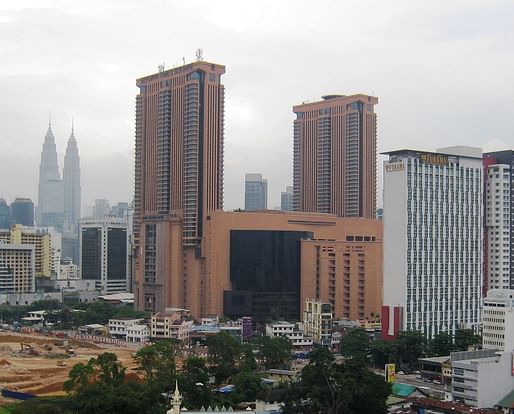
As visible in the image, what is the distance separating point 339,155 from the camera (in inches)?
4267

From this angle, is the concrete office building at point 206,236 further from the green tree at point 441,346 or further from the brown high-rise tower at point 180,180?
the green tree at point 441,346

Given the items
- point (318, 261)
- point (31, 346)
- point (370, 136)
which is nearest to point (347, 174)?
point (370, 136)

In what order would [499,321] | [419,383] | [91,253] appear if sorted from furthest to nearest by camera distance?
[91,253] → [419,383] → [499,321]

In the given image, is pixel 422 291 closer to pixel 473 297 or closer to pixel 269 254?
pixel 473 297

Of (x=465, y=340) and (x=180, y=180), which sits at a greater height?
(x=180, y=180)

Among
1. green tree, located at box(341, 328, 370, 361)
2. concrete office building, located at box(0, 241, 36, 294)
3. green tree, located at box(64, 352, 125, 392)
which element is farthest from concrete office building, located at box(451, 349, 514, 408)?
concrete office building, located at box(0, 241, 36, 294)

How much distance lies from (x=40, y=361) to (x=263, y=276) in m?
29.4

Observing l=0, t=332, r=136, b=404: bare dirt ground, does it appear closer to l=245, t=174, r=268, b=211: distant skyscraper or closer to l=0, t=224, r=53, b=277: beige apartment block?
l=0, t=224, r=53, b=277: beige apartment block

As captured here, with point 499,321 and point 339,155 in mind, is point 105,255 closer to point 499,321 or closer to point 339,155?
point 339,155

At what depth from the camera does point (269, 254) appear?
89.8 meters

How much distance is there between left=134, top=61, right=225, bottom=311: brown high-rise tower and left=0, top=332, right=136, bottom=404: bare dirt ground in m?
13.6

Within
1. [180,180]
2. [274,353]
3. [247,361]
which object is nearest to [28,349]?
[274,353]

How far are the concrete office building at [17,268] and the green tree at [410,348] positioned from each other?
71.5m

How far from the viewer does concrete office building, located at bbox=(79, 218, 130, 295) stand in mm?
134500
